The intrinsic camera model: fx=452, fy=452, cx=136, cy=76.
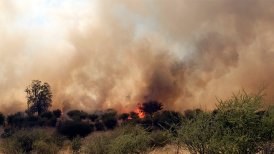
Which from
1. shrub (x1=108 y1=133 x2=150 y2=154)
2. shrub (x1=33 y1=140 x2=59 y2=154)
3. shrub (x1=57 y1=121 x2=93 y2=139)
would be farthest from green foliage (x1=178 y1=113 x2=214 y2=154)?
shrub (x1=57 y1=121 x2=93 y2=139)

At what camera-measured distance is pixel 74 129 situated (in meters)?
120

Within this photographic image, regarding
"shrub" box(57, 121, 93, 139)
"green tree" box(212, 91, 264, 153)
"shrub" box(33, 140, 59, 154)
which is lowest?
"green tree" box(212, 91, 264, 153)

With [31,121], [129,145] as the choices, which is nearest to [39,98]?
[31,121]

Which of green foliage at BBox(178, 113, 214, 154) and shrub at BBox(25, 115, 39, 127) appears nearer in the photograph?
green foliage at BBox(178, 113, 214, 154)

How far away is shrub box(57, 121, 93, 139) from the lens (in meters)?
117

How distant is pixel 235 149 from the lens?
44.8m

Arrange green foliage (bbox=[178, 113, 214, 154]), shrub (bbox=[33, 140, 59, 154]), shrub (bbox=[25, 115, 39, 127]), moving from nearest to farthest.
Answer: green foliage (bbox=[178, 113, 214, 154]) → shrub (bbox=[33, 140, 59, 154]) → shrub (bbox=[25, 115, 39, 127])

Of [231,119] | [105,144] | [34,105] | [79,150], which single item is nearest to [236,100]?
[231,119]

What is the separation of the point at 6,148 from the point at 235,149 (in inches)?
1754

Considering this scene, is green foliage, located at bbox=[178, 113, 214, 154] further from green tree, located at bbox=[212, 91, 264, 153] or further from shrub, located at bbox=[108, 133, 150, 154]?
shrub, located at bbox=[108, 133, 150, 154]

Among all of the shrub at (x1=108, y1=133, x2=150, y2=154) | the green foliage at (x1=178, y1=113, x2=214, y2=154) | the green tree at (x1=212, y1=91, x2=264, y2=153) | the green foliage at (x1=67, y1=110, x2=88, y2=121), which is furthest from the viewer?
the green foliage at (x1=67, y1=110, x2=88, y2=121)

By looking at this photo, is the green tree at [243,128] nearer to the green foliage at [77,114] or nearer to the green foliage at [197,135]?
the green foliage at [197,135]

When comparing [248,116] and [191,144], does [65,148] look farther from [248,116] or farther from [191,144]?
[248,116]

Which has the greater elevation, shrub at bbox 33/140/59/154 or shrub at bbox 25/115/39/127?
shrub at bbox 25/115/39/127
